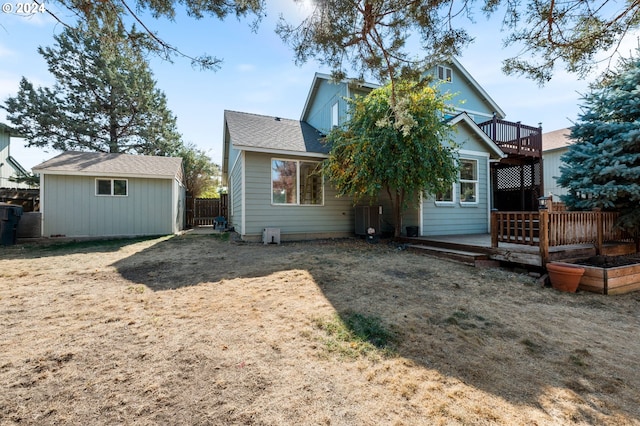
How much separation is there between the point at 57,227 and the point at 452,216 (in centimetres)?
1332

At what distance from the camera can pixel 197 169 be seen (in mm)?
21781

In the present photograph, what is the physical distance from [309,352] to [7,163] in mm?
22321

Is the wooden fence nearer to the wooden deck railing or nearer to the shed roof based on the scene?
the wooden deck railing

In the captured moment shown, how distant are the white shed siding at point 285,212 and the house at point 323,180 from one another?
1.1 inches

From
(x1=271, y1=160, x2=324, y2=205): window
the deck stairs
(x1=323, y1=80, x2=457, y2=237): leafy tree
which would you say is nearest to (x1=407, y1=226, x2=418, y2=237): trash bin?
the deck stairs

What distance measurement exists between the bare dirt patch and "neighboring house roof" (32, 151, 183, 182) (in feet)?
22.3

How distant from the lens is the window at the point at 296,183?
347 inches

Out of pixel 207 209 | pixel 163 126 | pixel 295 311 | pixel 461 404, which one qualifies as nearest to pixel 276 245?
pixel 295 311

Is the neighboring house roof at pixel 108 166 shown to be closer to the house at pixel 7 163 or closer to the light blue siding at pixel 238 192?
the light blue siding at pixel 238 192

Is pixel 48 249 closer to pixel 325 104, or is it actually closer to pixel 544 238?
pixel 325 104

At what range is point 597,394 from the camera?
75.5 inches

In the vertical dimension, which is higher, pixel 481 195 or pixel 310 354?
pixel 481 195

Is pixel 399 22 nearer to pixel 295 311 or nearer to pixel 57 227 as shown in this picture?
pixel 295 311

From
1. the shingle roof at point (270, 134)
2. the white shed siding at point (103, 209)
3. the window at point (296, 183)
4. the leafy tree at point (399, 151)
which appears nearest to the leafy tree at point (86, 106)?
the white shed siding at point (103, 209)
